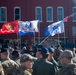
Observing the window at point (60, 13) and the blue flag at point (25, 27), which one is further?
the window at point (60, 13)

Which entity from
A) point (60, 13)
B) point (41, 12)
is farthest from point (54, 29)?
point (60, 13)

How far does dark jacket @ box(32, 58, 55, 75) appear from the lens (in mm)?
6938

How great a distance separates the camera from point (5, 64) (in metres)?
7.58

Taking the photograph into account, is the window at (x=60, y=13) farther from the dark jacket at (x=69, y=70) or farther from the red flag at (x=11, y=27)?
the dark jacket at (x=69, y=70)

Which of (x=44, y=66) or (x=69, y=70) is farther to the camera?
(x=44, y=66)

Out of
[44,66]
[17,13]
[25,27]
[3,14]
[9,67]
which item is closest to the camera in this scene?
[44,66]

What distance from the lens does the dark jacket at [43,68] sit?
6.94 m

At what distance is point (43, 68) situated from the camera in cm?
697

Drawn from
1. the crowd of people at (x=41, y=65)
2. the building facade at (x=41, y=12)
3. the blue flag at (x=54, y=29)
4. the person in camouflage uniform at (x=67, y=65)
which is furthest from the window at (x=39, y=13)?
the person in camouflage uniform at (x=67, y=65)

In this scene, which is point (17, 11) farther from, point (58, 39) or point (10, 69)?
point (10, 69)

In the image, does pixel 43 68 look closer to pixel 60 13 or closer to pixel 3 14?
pixel 3 14

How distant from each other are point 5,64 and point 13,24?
15.0m

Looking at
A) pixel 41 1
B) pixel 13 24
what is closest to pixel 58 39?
pixel 41 1

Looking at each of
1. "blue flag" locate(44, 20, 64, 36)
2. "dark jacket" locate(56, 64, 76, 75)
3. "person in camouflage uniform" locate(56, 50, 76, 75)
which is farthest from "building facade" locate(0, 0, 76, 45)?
"dark jacket" locate(56, 64, 76, 75)
